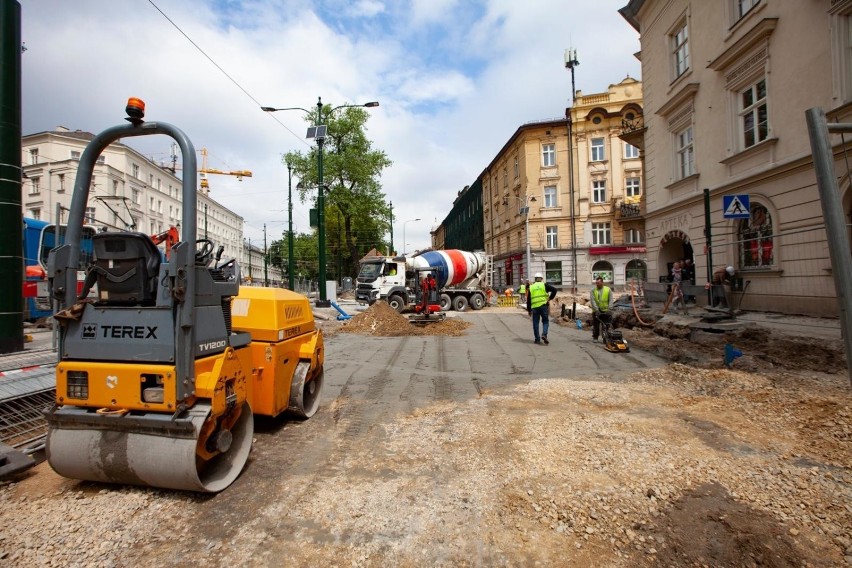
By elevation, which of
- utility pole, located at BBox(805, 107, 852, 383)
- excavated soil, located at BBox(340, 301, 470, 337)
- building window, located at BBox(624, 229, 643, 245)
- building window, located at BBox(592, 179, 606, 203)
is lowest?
excavated soil, located at BBox(340, 301, 470, 337)

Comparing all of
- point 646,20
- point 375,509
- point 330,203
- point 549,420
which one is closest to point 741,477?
point 549,420

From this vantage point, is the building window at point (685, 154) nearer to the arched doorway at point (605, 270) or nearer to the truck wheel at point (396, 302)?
the truck wheel at point (396, 302)

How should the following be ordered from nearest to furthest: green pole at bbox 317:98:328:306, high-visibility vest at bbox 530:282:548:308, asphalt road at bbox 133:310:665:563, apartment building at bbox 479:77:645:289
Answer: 1. asphalt road at bbox 133:310:665:563
2. high-visibility vest at bbox 530:282:548:308
3. green pole at bbox 317:98:328:306
4. apartment building at bbox 479:77:645:289

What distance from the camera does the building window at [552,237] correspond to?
38.3m

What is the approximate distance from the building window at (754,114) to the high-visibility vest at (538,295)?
7969 millimetres

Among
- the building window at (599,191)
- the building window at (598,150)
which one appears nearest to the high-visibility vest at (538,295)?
the building window at (599,191)

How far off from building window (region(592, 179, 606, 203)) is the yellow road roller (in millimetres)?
38521

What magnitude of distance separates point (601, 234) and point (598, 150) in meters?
7.23

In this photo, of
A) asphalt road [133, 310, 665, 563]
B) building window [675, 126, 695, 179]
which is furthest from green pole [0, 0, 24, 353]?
building window [675, 126, 695, 179]

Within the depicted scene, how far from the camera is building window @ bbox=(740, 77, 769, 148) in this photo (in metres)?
12.5

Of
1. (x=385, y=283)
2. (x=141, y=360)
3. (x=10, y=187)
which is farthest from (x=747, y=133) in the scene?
(x=10, y=187)

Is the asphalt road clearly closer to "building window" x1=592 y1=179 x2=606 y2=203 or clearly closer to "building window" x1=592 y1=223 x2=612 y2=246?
"building window" x1=592 y1=223 x2=612 y2=246

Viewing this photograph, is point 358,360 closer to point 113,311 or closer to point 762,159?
point 113,311

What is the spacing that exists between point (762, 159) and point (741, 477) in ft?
41.3
